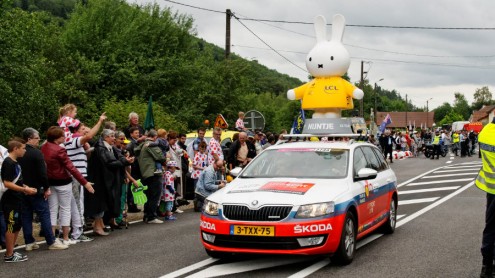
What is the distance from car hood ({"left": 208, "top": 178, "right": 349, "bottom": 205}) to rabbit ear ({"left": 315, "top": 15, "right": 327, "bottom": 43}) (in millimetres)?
10017

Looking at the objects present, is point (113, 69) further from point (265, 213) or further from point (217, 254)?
point (265, 213)

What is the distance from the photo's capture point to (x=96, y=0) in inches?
1399

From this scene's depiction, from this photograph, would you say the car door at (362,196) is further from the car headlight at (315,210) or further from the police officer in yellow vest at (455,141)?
the police officer in yellow vest at (455,141)

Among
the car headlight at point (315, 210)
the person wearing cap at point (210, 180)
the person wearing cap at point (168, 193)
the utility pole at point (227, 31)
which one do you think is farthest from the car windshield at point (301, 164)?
the utility pole at point (227, 31)

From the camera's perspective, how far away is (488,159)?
664 centimetres

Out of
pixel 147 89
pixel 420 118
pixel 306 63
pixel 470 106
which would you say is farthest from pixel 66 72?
pixel 470 106

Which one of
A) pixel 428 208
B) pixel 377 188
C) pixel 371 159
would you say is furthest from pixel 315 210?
pixel 428 208

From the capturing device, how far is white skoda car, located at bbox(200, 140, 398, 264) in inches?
271

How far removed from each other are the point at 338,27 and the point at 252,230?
446 inches

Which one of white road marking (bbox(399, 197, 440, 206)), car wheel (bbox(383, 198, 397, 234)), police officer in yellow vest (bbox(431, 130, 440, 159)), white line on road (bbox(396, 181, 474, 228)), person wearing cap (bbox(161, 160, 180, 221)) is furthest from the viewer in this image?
police officer in yellow vest (bbox(431, 130, 440, 159))

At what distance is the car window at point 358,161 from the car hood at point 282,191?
642 mm

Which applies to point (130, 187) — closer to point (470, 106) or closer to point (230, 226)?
point (230, 226)

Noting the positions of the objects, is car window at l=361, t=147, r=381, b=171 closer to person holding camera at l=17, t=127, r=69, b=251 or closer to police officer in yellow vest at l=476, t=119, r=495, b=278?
police officer in yellow vest at l=476, t=119, r=495, b=278

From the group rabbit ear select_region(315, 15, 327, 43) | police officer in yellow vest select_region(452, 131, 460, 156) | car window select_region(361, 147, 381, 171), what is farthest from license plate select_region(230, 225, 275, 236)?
police officer in yellow vest select_region(452, 131, 460, 156)
